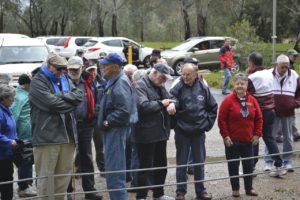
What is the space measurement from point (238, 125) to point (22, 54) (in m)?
11.7

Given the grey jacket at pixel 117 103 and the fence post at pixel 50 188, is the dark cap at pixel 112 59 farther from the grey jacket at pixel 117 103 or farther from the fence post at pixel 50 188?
the fence post at pixel 50 188

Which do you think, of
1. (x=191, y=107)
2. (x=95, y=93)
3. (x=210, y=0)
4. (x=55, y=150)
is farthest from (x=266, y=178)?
(x=210, y=0)

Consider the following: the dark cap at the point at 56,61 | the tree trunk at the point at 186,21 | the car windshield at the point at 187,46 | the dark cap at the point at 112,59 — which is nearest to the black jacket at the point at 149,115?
the dark cap at the point at 112,59

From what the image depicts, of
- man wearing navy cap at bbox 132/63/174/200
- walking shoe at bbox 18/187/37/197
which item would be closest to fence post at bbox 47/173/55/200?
man wearing navy cap at bbox 132/63/174/200

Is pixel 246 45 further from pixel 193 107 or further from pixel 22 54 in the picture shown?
pixel 193 107

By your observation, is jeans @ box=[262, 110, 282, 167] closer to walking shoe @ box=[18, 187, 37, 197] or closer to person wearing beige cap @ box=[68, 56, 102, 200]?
person wearing beige cap @ box=[68, 56, 102, 200]

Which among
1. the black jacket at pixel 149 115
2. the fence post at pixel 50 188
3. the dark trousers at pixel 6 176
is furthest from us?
the black jacket at pixel 149 115

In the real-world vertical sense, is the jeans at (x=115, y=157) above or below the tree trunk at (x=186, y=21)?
below

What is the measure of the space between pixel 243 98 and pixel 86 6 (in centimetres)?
5827

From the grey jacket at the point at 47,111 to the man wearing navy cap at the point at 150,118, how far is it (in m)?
Answer: 1.13

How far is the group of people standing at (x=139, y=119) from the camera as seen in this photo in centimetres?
622

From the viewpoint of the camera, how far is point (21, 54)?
18.0 m

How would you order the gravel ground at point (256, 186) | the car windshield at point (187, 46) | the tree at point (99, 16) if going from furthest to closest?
the tree at point (99, 16), the car windshield at point (187, 46), the gravel ground at point (256, 186)

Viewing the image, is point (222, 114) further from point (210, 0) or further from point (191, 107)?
point (210, 0)
